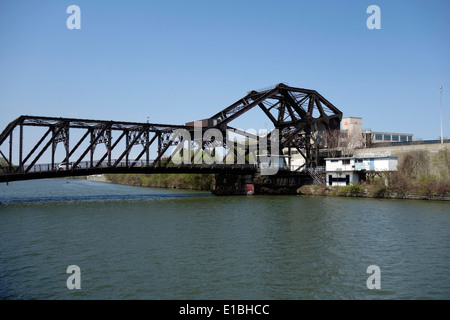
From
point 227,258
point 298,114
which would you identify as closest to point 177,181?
point 298,114

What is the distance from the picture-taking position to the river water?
1788 cm

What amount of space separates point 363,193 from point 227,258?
5620 centimetres

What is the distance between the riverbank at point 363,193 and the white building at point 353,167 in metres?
2.85

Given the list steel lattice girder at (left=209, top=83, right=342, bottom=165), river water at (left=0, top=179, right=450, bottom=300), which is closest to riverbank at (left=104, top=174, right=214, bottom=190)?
steel lattice girder at (left=209, top=83, right=342, bottom=165)

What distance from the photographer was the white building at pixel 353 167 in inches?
2835

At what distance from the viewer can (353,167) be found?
76625mm

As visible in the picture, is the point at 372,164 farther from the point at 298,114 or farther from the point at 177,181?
the point at 177,181

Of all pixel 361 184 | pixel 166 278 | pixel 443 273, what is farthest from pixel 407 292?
pixel 361 184

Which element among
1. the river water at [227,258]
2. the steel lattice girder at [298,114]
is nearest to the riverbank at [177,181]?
the steel lattice girder at [298,114]

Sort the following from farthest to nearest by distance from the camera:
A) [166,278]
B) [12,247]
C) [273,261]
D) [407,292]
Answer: [12,247] < [273,261] < [166,278] < [407,292]

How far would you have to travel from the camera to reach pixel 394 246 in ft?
87.3

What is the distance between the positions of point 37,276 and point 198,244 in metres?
11.2
